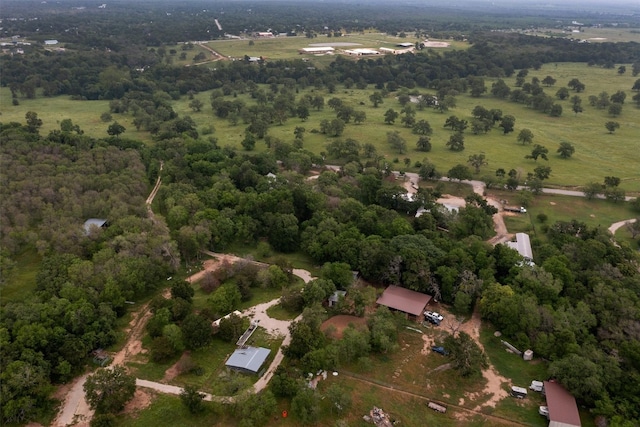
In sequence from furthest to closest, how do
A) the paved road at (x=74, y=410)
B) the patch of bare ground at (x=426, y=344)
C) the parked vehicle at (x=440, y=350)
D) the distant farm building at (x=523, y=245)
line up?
1. the distant farm building at (x=523, y=245)
2. the patch of bare ground at (x=426, y=344)
3. the parked vehicle at (x=440, y=350)
4. the paved road at (x=74, y=410)

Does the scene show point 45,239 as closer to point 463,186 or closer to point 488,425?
point 488,425

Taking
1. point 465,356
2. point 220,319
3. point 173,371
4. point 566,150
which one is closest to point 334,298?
point 220,319

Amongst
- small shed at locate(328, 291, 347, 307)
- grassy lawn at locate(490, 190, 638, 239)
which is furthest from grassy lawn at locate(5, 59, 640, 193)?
small shed at locate(328, 291, 347, 307)

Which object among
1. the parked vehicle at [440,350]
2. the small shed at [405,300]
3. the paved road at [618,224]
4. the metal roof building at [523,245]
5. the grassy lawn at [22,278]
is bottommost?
the parked vehicle at [440,350]

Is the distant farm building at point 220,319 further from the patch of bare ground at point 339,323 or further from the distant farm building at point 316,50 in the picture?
the distant farm building at point 316,50

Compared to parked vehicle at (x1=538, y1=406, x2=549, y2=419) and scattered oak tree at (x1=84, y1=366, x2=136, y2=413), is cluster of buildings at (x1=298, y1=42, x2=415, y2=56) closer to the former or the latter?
parked vehicle at (x1=538, y1=406, x2=549, y2=419)

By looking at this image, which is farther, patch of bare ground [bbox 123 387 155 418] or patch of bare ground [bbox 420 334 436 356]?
patch of bare ground [bbox 420 334 436 356]

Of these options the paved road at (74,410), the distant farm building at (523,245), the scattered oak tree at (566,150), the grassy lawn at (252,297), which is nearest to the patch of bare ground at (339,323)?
the grassy lawn at (252,297)
